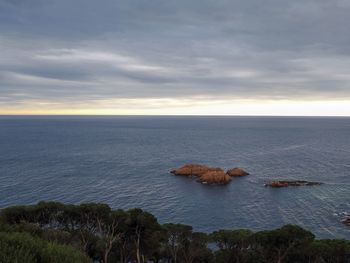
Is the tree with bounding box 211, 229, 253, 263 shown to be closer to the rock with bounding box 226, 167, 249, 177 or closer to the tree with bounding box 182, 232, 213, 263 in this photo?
the tree with bounding box 182, 232, 213, 263

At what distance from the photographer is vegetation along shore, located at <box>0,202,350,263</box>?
3247 cm

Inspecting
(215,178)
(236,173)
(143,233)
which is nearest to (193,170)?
(215,178)

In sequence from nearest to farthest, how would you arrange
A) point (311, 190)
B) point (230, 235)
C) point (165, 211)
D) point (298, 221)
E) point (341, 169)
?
point (230, 235) → point (298, 221) → point (165, 211) → point (311, 190) → point (341, 169)

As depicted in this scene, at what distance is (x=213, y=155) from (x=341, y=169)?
55.0 meters

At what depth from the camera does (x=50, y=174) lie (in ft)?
344

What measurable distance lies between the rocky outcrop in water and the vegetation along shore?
63.2 meters

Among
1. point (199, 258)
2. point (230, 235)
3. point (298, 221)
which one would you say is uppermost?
point (230, 235)

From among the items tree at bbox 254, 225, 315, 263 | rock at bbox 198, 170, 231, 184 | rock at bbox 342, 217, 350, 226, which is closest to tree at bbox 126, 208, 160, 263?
tree at bbox 254, 225, 315, 263

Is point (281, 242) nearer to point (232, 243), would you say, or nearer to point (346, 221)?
point (232, 243)

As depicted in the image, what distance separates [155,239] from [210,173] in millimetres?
68134

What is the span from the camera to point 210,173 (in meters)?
102

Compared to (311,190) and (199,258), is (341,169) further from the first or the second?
(199,258)

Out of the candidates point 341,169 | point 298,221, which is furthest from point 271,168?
point 298,221

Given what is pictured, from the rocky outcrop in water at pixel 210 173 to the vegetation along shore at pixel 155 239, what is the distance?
63233 millimetres
